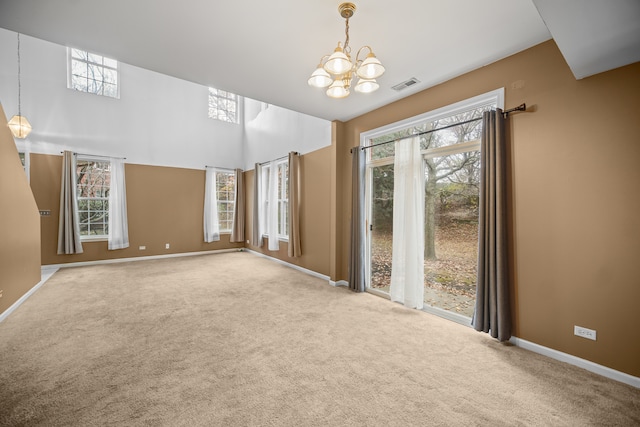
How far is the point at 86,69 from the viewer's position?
5887 mm

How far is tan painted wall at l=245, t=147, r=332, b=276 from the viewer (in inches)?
187

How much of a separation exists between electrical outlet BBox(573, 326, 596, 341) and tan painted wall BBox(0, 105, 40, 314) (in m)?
5.65

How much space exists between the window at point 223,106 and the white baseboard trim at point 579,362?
25.8 ft

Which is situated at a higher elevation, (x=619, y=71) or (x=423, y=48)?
(x=423, y=48)

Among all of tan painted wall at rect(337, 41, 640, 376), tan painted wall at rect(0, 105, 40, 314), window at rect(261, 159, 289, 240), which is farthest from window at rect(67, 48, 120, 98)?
tan painted wall at rect(337, 41, 640, 376)

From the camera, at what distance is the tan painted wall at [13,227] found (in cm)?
296

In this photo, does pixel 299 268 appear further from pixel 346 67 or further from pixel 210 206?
pixel 346 67

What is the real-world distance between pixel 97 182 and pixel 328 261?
18.1 feet

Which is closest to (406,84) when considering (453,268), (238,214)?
(453,268)

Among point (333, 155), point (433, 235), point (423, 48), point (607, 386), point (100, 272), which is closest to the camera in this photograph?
point (607, 386)

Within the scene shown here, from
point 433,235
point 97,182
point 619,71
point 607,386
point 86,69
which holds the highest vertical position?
point 86,69

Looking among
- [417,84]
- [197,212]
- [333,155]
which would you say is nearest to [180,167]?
[197,212]

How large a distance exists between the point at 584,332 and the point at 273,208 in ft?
16.9

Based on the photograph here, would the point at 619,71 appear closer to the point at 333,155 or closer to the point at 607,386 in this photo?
the point at 607,386
